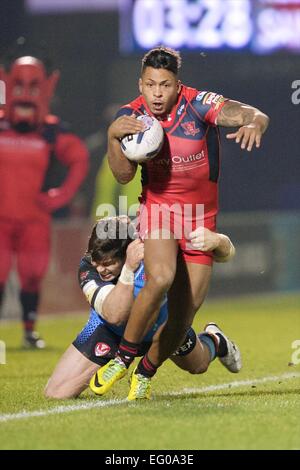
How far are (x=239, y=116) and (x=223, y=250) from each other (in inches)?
34.0

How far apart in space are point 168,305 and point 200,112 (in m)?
1.17

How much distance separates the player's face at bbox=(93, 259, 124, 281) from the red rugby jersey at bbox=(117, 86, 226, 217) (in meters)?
0.43

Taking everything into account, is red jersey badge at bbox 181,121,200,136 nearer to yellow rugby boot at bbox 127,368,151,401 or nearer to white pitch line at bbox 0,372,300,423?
yellow rugby boot at bbox 127,368,151,401

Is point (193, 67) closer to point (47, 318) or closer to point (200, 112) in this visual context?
point (47, 318)

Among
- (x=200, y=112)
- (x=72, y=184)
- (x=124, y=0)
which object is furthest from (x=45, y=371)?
(x=124, y=0)

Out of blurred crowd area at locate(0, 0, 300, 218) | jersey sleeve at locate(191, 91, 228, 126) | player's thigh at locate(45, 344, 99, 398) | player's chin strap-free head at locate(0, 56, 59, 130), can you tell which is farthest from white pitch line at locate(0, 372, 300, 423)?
blurred crowd area at locate(0, 0, 300, 218)

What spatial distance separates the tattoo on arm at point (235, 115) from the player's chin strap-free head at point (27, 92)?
560 centimetres

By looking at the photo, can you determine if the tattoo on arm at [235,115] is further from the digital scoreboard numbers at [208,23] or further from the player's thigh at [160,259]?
the digital scoreboard numbers at [208,23]

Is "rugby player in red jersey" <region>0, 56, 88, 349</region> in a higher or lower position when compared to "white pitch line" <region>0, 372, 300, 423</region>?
higher

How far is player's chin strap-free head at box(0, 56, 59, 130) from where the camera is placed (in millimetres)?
12406

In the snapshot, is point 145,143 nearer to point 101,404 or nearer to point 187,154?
point 187,154

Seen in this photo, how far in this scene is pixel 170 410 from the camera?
21.9 feet

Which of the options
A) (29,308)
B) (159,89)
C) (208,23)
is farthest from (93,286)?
(208,23)

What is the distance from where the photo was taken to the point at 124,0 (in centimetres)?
1723
